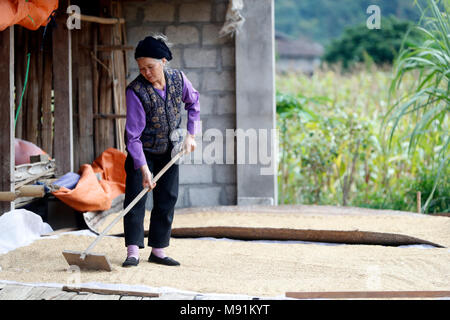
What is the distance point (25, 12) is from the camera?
3.93m

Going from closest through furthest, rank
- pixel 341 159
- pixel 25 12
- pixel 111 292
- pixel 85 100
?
pixel 111 292 → pixel 25 12 → pixel 85 100 → pixel 341 159

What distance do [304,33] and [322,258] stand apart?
76.7 feet

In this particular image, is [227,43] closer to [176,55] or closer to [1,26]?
[176,55]

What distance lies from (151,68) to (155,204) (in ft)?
2.67

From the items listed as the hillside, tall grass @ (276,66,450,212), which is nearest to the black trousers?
tall grass @ (276,66,450,212)

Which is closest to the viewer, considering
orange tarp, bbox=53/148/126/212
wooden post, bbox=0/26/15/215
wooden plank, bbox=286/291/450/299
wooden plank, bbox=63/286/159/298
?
wooden plank, bbox=286/291/450/299

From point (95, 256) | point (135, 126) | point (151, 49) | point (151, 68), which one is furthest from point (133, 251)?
point (151, 49)

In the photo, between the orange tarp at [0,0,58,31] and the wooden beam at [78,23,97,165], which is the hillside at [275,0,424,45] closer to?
the wooden beam at [78,23,97,165]

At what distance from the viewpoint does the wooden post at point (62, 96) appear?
495cm

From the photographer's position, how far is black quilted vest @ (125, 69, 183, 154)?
3322 millimetres

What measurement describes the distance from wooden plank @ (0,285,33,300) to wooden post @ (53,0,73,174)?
2.11 metres

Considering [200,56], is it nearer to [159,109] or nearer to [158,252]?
[159,109]

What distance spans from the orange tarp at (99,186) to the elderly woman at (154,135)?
106cm

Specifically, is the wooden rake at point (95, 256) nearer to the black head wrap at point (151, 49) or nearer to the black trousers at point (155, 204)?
the black trousers at point (155, 204)
